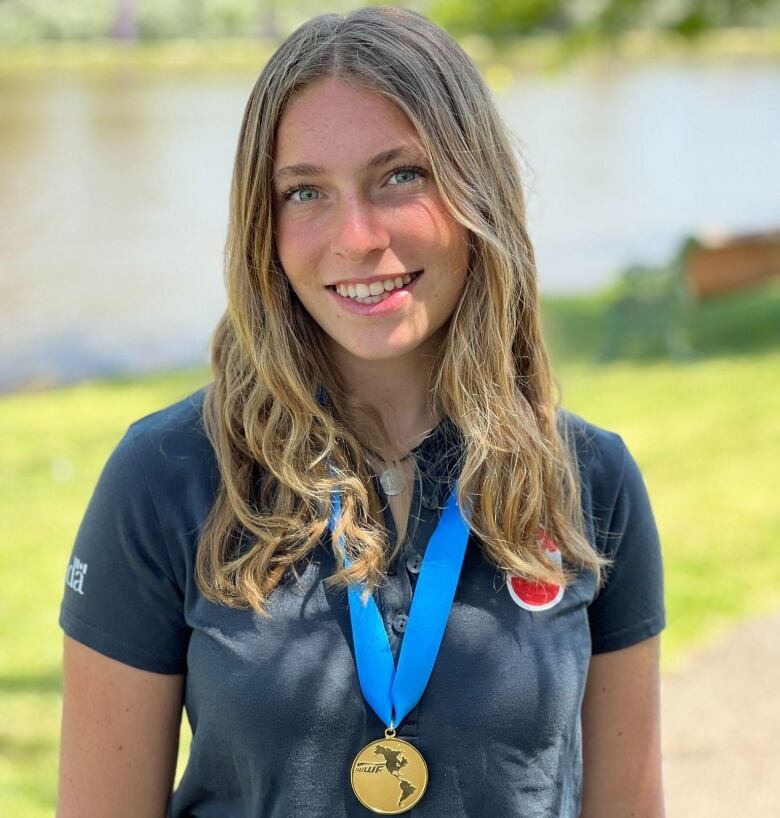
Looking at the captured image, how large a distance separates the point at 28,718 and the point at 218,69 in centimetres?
2571

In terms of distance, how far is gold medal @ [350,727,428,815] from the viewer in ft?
6.15

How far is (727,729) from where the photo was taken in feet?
15.2

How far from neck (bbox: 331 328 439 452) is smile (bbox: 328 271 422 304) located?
0.56 ft

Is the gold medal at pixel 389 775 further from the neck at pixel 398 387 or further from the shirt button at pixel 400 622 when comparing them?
the neck at pixel 398 387

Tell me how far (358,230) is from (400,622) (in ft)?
2.13

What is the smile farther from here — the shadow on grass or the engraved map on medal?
the shadow on grass

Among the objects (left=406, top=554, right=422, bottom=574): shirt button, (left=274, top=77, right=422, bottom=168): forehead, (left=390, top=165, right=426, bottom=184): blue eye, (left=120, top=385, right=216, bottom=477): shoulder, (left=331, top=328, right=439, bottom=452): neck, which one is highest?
(left=274, top=77, right=422, bottom=168): forehead

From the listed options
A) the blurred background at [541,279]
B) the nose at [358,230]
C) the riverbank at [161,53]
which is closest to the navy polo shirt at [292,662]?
the nose at [358,230]

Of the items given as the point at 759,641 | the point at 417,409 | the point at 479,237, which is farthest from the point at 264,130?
the point at 759,641

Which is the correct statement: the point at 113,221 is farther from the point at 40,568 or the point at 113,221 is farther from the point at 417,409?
the point at 417,409

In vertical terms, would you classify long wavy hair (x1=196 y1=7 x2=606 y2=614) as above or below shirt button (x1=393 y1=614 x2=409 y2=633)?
above

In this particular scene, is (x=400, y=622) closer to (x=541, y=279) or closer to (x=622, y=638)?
(x=622, y=638)

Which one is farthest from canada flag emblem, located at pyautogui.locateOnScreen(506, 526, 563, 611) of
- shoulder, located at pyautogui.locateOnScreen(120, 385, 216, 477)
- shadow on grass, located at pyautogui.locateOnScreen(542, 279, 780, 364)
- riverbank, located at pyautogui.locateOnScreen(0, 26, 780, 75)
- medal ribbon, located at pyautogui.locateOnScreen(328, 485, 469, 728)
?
riverbank, located at pyautogui.locateOnScreen(0, 26, 780, 75)

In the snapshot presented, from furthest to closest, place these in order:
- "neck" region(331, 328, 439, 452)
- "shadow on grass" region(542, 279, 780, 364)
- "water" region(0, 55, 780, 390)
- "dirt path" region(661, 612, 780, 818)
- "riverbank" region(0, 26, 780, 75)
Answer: "riverbank" region(0, 26, 780, 75) → "water" region(0, 55, 780, 390) → "shadow on grass" region(542, 279, 780, 364) → "dirt path" region(661, 612, 780, 818) → "neck" region(331, 328, 439, 452)
